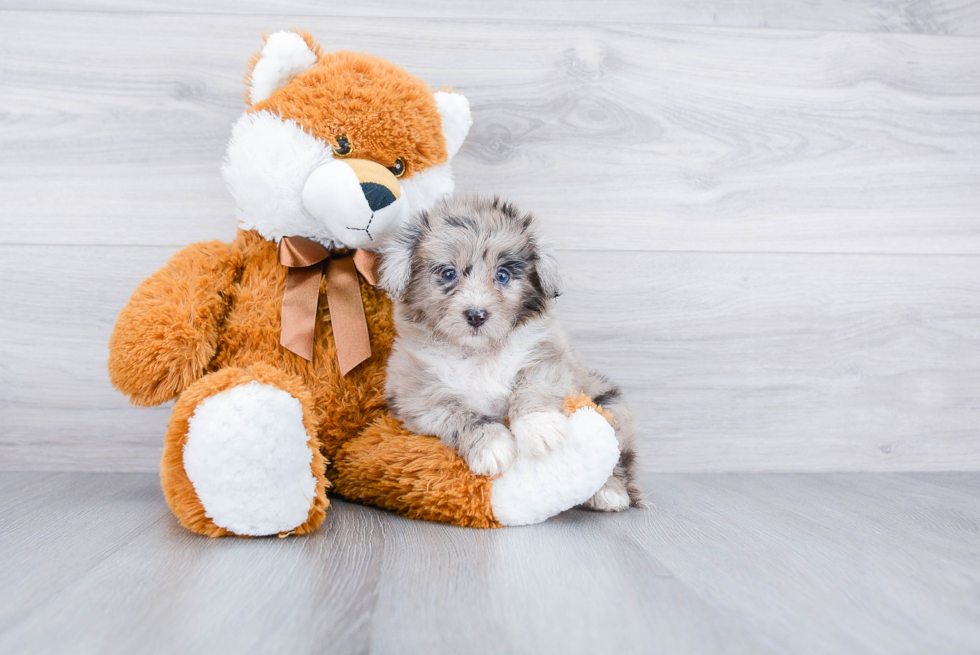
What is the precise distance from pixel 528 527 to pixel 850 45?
133 centimetres

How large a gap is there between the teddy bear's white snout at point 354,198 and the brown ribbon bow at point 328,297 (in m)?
0.06

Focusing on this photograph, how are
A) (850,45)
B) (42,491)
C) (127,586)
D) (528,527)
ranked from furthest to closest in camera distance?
(850,45) < (42,491) < (528,527) < (127,586)

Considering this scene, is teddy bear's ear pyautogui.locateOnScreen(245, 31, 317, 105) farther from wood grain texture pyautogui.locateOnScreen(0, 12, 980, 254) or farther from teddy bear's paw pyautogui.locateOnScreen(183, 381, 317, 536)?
teddy bear's paw pyautogui.locateOnScreen(183, 381, 317, 536)

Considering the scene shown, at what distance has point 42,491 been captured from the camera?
1.29m

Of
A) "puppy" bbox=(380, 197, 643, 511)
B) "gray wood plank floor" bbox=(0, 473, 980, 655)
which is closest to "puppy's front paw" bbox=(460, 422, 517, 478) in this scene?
"puppy" bbox=(380, 197, 643, 511)

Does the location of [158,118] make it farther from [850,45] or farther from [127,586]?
[850,45]

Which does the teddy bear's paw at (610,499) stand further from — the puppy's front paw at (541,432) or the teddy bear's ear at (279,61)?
the teddy bear's ear at (279,61)

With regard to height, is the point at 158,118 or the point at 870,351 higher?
the point at 158,118

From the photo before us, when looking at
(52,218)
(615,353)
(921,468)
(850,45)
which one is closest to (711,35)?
(850,45)

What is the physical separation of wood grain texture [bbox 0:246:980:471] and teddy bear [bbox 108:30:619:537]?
0.42m

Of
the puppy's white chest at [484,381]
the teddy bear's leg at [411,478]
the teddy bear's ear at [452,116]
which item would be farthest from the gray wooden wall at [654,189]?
the teddy bear's leg at [411,478]

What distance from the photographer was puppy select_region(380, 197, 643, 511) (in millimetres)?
1042

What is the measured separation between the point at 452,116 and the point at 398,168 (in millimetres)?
148

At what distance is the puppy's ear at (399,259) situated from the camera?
1066mm
